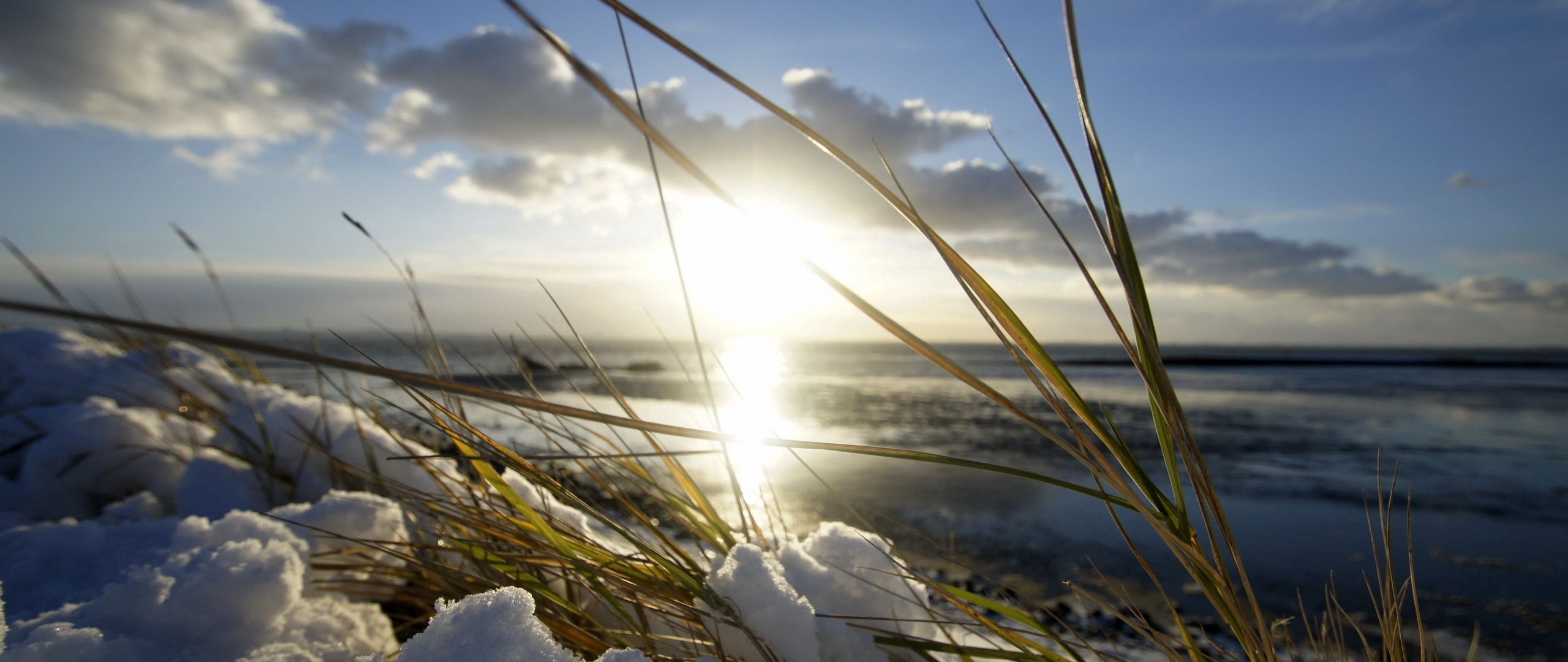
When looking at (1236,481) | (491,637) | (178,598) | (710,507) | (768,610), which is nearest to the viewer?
(491,637)

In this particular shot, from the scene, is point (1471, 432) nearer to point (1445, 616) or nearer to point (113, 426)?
point (1445, 616)

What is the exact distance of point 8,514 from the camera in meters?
1.70

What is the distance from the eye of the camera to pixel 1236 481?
748 centimetres

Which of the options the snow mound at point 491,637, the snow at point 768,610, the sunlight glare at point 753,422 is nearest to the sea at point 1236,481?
the sunlight glare at point 753,422

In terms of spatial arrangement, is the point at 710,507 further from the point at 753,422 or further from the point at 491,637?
the point at 491,637

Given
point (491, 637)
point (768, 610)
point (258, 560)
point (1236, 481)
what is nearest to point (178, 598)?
point (258, 560)

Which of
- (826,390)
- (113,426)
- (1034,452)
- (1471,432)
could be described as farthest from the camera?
(826,390)

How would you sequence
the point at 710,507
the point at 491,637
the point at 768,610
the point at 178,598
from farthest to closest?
the point at 710,507 < the point at 178,598 < the point at 768,610 < the point at 491,637

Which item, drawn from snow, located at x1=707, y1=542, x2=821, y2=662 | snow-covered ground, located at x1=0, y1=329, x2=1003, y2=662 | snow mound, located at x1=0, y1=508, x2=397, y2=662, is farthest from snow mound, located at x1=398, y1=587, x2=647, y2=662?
snow mound, located at x1=0, y1=508, x2=397, y2=662

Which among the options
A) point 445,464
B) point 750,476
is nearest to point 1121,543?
point 750,476

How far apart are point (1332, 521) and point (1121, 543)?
2.10 metres

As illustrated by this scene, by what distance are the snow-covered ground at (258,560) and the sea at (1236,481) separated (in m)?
0.16

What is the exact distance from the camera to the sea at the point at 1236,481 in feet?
12.7

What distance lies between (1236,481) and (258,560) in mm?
8589
